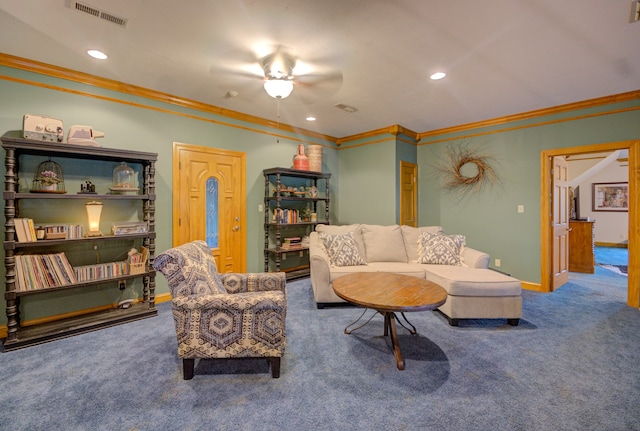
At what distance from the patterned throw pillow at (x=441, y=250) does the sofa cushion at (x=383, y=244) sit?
0.96 feet

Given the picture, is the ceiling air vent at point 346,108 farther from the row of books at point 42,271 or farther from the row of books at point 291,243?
the row of books at point 42,271

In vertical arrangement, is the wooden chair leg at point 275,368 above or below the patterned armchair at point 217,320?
below

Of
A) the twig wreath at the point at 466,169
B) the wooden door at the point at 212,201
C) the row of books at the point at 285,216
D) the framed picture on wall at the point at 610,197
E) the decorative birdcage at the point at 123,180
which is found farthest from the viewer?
the framed picture on wall at the point at 610,197

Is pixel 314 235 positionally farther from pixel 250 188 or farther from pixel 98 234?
pixel 98 234

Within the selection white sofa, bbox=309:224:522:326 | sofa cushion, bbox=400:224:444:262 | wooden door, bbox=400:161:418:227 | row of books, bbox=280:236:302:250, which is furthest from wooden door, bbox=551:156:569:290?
row of books, bbox=280:236:302:250

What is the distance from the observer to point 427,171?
5.33 m

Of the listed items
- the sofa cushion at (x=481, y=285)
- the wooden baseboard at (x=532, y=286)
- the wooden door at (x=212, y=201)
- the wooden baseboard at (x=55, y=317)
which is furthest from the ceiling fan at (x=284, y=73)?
the wooden baseboard at (x=532, y=286)

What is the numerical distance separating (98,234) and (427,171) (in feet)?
16.2

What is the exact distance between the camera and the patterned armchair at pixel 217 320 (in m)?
1.93

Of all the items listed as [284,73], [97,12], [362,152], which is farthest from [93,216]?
[362,152]

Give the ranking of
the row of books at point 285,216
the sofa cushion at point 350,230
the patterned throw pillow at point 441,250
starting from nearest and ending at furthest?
the patterned throw pillow at point 441,250, the sofa cushion at point 350,230, the row of books at point 285,216

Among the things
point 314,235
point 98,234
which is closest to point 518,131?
point 314,235

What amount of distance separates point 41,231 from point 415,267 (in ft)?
12.5

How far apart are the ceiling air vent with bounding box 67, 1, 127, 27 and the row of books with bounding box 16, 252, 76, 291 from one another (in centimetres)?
205
